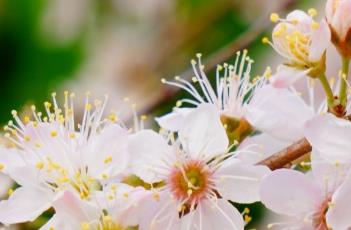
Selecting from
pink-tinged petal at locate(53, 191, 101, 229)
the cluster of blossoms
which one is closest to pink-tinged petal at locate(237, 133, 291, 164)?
the cluster of blossoms

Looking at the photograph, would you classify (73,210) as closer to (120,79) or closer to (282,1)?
(282,1)

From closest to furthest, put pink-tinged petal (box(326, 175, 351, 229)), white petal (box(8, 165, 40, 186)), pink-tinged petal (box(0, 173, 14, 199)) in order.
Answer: pink-tinged petal (box(326, 175, 351, 229)), white petal (box(8, 165, 40, 186)), pink-tinged petal (box(0, 173, 14, 199))

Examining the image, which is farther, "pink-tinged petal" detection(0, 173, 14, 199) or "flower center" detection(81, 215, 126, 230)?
"pink-tinged petal" detection(0, 173, 14, 199)

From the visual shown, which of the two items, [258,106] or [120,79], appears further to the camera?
[120,79]

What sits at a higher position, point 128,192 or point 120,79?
point 128,192

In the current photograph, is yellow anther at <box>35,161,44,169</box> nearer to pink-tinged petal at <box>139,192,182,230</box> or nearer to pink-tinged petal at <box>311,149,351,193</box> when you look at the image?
pink-tinged petal at <box>139,192,182,230</box>

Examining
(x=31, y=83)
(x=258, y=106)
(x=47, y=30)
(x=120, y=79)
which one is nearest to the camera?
(x=258, y=106)

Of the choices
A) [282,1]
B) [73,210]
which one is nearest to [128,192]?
[73,210]

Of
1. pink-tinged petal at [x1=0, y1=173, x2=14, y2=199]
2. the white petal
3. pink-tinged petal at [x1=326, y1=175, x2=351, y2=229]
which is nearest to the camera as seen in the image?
pink-tinged petal at [x1=326, y1=175, x2=351, y2=229]
